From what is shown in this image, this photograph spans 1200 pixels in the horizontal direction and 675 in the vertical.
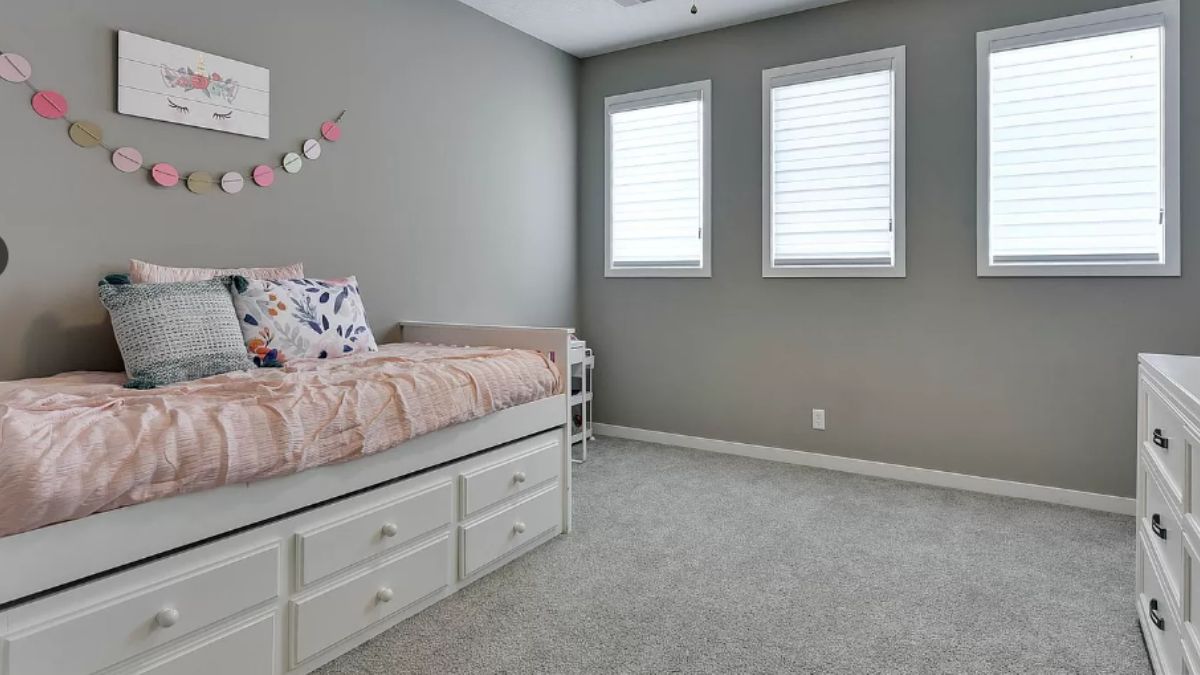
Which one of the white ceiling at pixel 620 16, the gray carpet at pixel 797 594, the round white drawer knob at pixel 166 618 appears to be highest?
the white ceiling at pixel 620 16

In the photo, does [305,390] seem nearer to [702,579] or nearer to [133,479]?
[133,479]

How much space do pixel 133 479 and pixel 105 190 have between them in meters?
1.39

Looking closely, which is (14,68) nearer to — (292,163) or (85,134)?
Answer: (85,134)

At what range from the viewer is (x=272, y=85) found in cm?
271

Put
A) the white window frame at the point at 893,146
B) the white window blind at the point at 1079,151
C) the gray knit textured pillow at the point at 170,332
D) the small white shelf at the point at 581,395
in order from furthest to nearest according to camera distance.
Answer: the small white shelf at the point at 581,395 → the white window frame at the point at 893,146 → the white window blind at the point at 1079,151 → the gray knit textured pillow at the point at 170,332

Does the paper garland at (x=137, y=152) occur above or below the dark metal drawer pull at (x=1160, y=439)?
above

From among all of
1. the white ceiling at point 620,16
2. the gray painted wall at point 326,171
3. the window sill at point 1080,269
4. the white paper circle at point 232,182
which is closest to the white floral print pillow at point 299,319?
the gray painted wall at point 326,171

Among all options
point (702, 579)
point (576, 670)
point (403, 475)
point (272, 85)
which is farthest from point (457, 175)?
point (576, 670)

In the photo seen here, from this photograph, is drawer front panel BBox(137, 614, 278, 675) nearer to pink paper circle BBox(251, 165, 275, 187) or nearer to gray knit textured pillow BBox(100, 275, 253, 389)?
gray knit textured pillow BBox(100, 275, 253, 389)

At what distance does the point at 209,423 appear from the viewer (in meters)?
1.48

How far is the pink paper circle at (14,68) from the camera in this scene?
79.1 inches

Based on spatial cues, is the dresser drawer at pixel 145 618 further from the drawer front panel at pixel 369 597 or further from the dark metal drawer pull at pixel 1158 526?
the dark metal drawer pull at pixel 1158 526

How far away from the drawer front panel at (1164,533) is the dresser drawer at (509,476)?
180 centimetres

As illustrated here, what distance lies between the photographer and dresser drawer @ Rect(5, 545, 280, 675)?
4.02 feet
